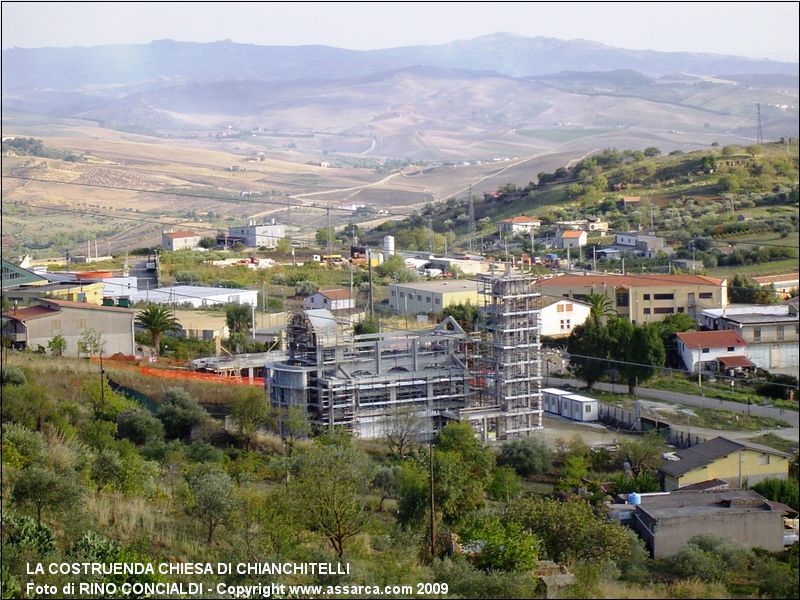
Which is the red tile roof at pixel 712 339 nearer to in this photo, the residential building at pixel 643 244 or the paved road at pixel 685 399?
the paved road at pixel 685 399

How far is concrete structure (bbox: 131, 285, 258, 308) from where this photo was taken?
1247 centimetres

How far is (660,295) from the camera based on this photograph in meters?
11.4

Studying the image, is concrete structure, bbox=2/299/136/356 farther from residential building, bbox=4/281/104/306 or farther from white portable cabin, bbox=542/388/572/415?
white portable cabin, bbox=542/388/572/415

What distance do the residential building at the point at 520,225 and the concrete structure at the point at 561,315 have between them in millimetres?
6404

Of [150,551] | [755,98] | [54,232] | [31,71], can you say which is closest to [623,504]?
[150,551]

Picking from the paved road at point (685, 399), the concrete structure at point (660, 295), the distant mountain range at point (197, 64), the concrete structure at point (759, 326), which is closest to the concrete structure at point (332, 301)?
the concrete structure at point (660, 295)

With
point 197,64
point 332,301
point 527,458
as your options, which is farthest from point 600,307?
point 197,64

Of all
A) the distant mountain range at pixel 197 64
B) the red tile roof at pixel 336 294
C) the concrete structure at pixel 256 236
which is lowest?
the concrete structure at pixel 256 236

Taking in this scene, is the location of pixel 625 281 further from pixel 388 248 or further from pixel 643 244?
pixel 388 248

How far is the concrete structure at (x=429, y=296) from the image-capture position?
39.4 ft

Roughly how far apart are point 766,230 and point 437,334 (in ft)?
21.3

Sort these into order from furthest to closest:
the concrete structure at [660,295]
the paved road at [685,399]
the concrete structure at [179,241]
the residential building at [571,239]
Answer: the concrete structure at [179,241] < the residential building at [571,239] < the concrete structure at [660,295] < the paved road at [685,399]

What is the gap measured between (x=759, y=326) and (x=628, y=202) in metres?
10.0

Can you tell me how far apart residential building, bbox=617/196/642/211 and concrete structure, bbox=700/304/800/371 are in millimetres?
8039
